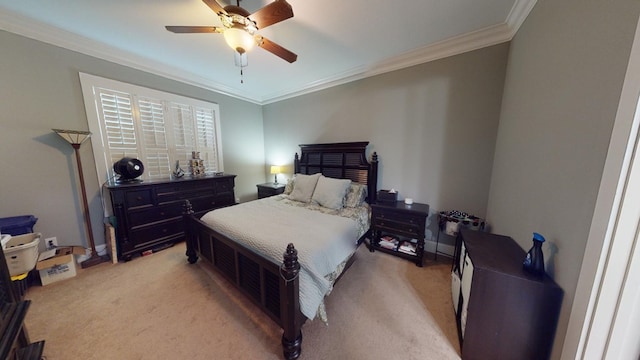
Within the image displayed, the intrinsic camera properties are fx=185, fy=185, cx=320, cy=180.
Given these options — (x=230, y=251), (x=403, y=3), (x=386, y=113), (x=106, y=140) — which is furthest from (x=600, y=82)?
(x=106, y=140)

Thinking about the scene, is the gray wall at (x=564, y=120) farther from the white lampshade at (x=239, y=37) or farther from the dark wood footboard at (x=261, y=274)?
the white lampshade at (x=239, y=37)

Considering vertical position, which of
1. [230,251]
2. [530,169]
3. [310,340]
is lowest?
[310,340]

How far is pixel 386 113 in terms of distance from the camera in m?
2.76

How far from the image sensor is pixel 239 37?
5.09 feet

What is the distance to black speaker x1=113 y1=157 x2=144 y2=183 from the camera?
2.43 meters

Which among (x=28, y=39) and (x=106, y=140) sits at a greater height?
(x=28, y=39)

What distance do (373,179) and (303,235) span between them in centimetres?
161

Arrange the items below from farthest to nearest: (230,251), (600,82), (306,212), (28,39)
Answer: (306,212)
(28,39)
(230,251)
(600,82)

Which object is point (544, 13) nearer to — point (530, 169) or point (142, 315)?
point (530, 169)

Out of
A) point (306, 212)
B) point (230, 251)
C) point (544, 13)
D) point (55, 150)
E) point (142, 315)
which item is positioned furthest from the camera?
point (306, 212)

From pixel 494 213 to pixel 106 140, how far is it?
4804 millimetres

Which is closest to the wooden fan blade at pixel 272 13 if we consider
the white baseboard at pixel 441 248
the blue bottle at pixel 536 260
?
the blue bottle at pixel 536 260

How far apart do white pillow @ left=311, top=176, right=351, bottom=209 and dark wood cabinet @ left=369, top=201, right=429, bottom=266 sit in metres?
0.47

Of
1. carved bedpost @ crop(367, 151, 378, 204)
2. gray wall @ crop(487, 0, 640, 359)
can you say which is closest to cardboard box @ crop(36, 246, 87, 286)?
carved bedpost @ crop(367, 151, 378, 204)
